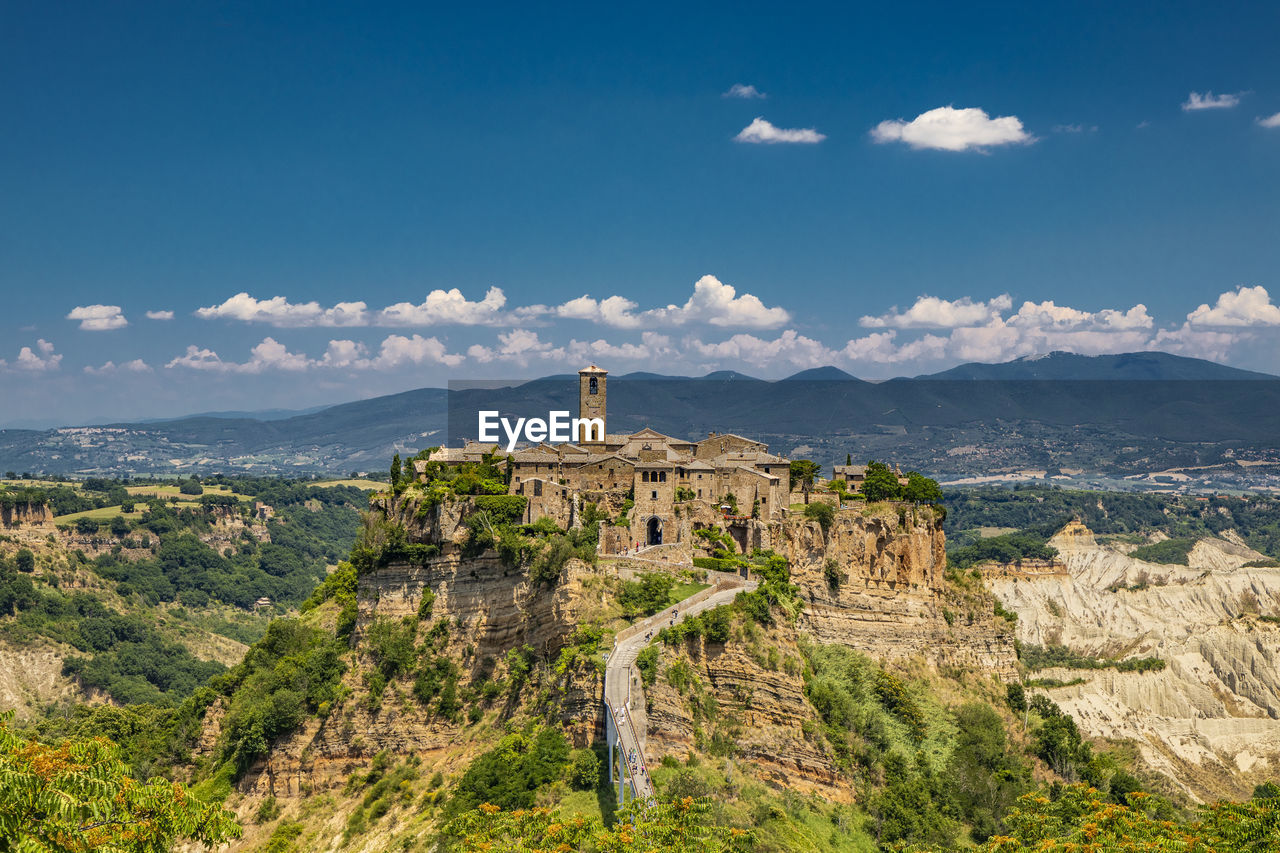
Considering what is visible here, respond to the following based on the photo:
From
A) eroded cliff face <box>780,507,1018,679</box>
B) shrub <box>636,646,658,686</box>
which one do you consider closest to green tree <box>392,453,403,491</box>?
shrub <box>636,646,658,686</box>

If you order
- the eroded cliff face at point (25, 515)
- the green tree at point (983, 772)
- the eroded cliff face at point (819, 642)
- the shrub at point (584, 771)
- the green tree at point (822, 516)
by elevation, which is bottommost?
the green tree at point (983, 772)

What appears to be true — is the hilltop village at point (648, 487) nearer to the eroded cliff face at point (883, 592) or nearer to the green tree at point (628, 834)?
the eroded cliff face at point (883, 592)

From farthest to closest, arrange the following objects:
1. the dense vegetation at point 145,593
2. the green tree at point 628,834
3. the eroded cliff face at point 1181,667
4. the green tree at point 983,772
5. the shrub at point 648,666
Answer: the dense vegetation at point 145,593 < the eroded cliff face at point 1181,667 < the green tree at point 983,772 < the shrub at point 648,666 < the green tree at point 628,834

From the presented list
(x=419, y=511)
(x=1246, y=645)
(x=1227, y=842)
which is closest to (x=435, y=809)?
(x=419, y=511)

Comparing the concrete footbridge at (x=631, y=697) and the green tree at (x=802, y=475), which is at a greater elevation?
the green tree at (x=802, y=475)

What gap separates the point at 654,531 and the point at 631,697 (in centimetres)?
1930

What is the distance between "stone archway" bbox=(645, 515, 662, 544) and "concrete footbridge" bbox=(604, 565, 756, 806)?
799cm

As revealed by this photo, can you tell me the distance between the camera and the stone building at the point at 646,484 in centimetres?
6191


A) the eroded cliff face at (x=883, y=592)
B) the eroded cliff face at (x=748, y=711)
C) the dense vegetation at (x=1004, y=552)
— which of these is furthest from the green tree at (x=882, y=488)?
the dense vegetation at (x=1004, y=552)

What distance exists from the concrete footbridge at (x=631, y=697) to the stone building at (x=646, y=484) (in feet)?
27.9

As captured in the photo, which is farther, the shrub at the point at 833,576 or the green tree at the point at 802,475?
the green tree at the point at 802,475

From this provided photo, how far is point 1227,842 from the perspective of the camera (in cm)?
3155

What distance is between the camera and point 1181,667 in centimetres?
9650

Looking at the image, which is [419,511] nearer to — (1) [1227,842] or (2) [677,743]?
(2) [677,743]
